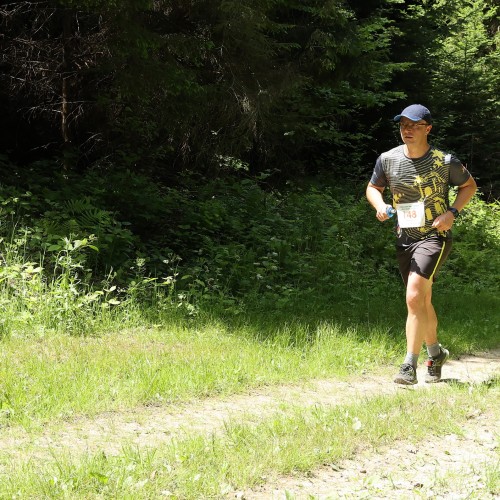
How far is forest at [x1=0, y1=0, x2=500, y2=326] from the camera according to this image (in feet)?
28.8

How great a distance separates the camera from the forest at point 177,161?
→ 28.8ft

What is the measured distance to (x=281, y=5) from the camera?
12.4 metres

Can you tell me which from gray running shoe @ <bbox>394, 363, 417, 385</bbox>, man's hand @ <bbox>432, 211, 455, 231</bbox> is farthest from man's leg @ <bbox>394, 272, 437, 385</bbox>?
man's hand @ <bbox>432, 211, 455, 231</bbox>

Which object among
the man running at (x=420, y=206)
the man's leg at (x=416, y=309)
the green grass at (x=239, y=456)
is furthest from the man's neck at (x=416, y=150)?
the green grass at (x=239, y=456)

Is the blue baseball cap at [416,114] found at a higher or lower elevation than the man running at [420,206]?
higher

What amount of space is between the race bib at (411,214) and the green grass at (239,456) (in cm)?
157

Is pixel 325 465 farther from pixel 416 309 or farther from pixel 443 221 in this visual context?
pixel 443 221

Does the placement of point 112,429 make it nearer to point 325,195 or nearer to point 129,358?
point 129,358

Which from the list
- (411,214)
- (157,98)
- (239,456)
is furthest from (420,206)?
(157,98)

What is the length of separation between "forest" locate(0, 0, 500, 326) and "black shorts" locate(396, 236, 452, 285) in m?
2.82

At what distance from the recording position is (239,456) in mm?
4125

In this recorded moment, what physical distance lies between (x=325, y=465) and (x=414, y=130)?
10.4 feet

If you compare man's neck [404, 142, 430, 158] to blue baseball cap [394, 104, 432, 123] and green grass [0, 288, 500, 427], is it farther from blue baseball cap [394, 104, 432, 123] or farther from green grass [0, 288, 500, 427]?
green grass [0, 288, 500, 427]

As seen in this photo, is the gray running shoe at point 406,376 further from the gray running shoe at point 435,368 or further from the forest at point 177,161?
the forest at point 177,161
